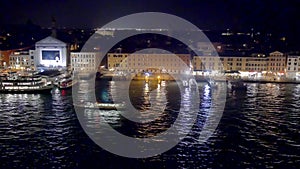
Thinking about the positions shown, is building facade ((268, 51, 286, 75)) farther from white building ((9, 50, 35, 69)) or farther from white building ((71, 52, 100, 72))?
white building ((9, 50, 35, 69))

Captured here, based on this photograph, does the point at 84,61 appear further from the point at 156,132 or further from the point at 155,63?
the point at 156,132

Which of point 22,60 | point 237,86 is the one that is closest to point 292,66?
point 237,86

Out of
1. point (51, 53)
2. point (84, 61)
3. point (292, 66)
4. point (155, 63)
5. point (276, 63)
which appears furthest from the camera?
point (51, 53)

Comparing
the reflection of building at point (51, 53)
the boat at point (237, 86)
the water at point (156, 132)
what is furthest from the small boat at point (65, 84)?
the boat at point (237, 86)

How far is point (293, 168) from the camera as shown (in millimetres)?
10992

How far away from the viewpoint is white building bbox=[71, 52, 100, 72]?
134ft

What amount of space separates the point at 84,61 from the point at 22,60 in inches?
315

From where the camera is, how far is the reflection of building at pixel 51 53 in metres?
41.6

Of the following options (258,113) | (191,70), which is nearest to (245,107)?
(258,113)

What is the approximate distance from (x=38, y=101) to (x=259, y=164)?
15.7 meters

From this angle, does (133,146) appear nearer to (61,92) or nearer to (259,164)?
(259,164)

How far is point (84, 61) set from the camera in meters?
41.2

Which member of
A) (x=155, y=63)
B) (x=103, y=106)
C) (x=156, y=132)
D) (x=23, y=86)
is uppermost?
(x=155, y=63)

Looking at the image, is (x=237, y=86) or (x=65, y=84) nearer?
(x=65, y=84)
